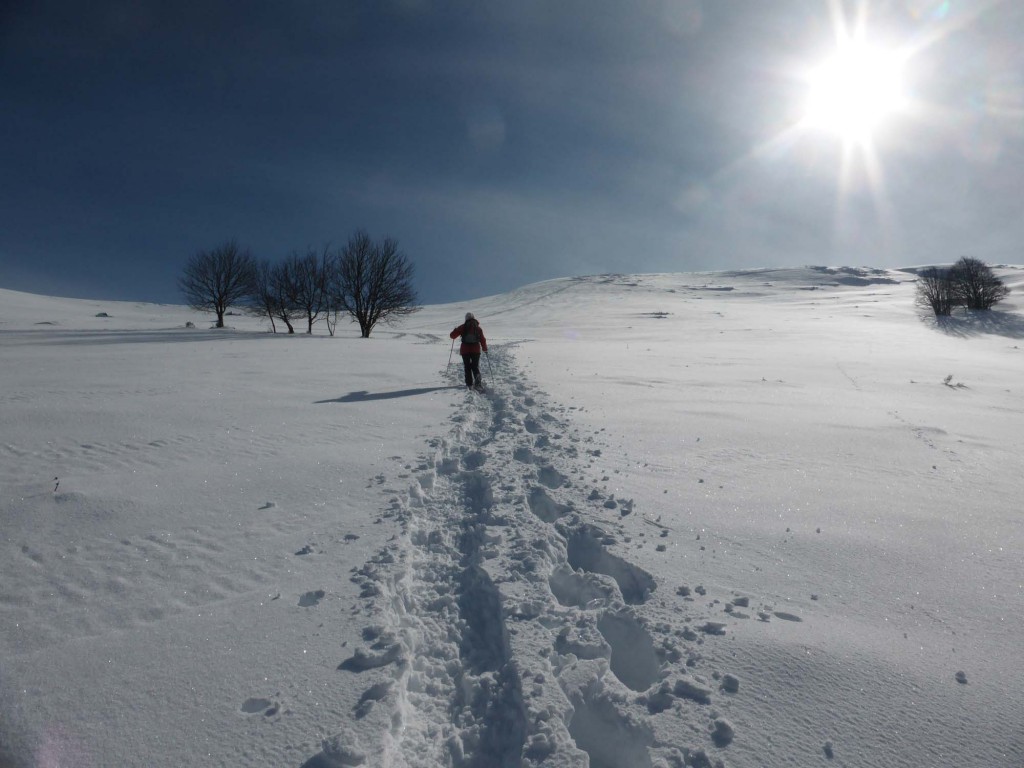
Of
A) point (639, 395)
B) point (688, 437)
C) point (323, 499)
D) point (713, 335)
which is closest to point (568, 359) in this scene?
point (639, 395)

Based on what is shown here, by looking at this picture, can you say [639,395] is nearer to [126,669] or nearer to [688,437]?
[688,437]

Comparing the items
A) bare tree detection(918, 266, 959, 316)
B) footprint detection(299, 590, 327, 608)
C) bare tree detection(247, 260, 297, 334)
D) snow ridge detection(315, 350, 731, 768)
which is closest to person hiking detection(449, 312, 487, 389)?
snow ridge detection(315, 350, 731, 768)

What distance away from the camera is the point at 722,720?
2426mm

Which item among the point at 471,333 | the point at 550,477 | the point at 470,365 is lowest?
the point at 550,477

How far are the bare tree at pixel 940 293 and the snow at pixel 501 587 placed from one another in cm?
3917

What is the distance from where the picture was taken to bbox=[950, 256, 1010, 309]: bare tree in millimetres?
38000

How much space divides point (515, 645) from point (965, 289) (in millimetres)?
50856

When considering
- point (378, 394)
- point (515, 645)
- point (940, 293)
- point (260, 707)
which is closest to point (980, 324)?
point (940, 293)

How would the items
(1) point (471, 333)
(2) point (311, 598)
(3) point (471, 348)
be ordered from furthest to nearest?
(1) point (471, 333) < (3) point (471, 348) < (2) point (311, 598)

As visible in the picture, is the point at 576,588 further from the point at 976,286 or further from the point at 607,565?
the point at 976,286

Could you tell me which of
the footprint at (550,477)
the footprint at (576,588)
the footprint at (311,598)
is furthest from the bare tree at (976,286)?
the footprint at (311,598)

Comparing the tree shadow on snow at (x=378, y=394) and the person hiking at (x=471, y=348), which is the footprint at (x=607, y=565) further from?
the person hiking at (x=471, y=348)

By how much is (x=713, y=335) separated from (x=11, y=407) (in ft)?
90.9

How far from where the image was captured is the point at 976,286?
3819cm
